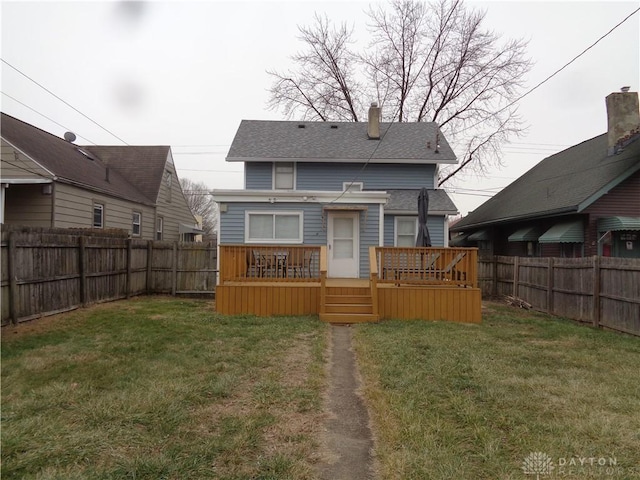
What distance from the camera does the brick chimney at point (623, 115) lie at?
12328mm

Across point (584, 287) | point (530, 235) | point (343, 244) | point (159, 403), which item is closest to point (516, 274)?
A: point (530, 235)

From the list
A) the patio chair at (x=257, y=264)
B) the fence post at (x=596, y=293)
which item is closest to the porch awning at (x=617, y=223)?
the fence post at (x=596, y=293)

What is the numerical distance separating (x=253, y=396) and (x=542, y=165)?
17.7 meters

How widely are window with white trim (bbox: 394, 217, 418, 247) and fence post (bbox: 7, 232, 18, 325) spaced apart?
33.4 feet

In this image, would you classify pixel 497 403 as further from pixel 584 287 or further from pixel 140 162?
pixel 140 162

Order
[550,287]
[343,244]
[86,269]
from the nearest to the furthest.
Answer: [86,269], [550,287], [343,244]

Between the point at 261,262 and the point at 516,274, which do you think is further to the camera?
the point at 516,274

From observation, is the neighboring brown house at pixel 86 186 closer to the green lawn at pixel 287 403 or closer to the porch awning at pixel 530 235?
the green lawn at pixel 287 403

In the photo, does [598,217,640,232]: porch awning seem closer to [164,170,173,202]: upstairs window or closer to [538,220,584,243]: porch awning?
[538,220,584,243]: porch awning

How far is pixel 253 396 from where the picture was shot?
4.03m

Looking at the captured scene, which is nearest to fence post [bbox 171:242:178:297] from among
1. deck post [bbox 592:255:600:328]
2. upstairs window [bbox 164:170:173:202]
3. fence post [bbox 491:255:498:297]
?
upstairs window [bbox 164:170:173:202]

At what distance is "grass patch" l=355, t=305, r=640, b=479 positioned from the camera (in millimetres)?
2834

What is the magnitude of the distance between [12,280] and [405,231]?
1057cm

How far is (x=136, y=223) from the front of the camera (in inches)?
707
